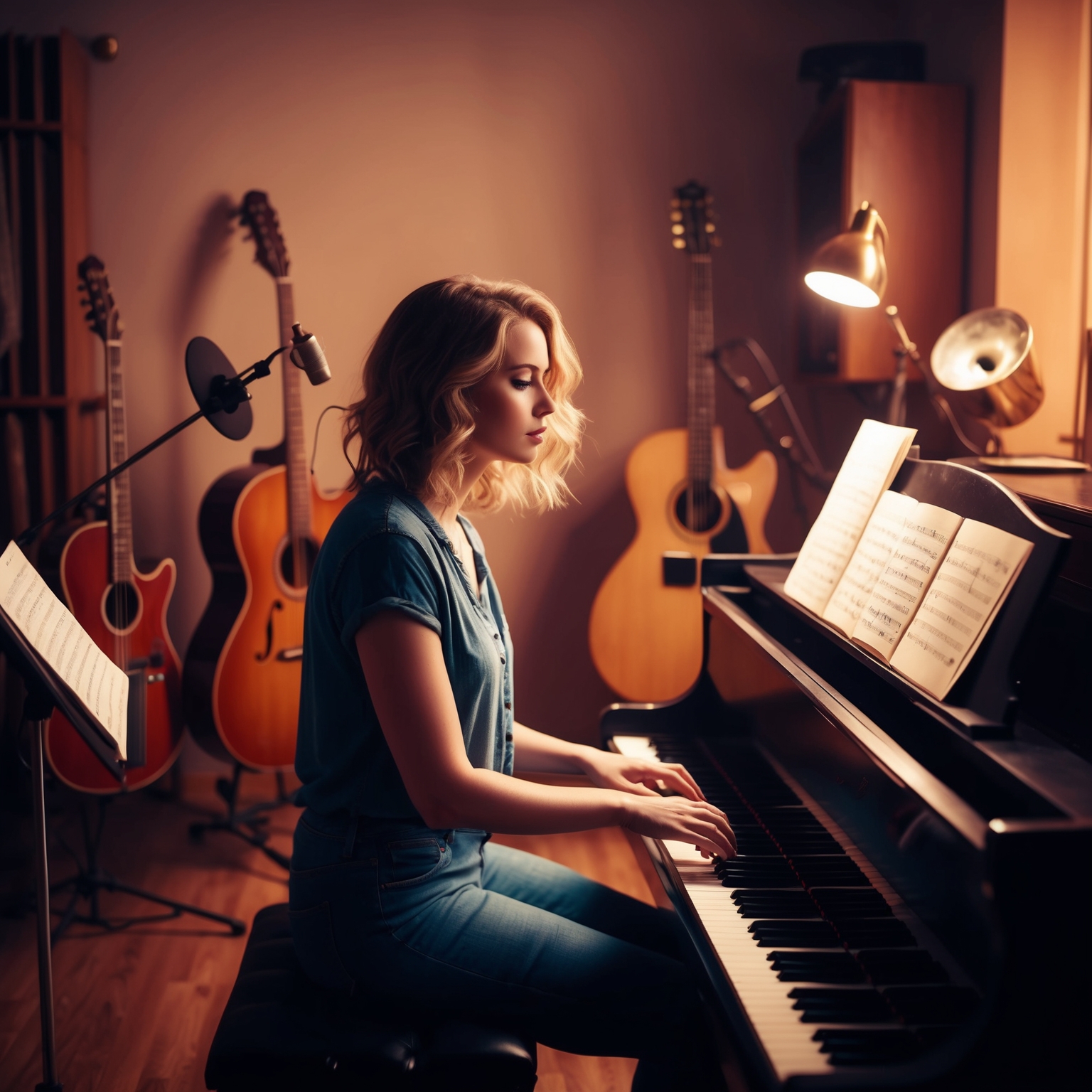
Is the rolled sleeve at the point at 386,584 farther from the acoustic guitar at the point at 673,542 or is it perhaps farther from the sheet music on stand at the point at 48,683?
the acoustic guitar at the point at 673,542

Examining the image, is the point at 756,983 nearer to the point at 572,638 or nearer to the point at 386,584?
the point at 386,584

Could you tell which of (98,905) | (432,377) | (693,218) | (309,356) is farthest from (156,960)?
(693,218)

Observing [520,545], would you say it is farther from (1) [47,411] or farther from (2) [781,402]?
(1) [47,411]

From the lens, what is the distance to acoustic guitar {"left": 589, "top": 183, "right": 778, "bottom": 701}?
2.79 metres

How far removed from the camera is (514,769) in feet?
4.91

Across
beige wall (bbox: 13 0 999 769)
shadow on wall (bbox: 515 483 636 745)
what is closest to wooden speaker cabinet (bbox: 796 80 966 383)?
beige wall (bbox: 13 0 999 769)

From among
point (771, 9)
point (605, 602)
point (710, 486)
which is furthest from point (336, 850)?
point (771, 9)

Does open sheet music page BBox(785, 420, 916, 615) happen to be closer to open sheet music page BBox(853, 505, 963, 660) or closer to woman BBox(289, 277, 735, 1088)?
open sheet music page BBox(853, 505, 963, 660)

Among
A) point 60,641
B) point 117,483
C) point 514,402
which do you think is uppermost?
point 514,402

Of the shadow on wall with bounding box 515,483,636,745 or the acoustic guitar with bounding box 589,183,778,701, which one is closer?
the acoustic guitar with bounding box 589,183,778,701

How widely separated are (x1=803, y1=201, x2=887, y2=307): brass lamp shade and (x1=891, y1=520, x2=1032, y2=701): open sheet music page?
746 mm

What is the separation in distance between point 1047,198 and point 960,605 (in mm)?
1676

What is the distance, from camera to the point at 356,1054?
1.08 metres

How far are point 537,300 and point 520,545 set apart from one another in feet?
5.98
